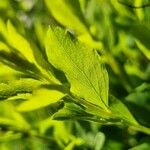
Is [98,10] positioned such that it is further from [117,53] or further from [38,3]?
[38,3]

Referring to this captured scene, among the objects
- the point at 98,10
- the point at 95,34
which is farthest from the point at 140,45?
the point at 98,10

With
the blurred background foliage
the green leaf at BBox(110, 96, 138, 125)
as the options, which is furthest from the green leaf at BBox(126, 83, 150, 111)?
the green leaf at BBox(110, 96, 138, 125)

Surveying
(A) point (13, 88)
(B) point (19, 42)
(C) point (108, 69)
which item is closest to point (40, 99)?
(A) point (13, 88)

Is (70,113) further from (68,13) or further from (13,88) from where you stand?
(68,13)

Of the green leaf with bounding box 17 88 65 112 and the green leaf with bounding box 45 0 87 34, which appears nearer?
the green leaf with bounding box 17 88 65 112

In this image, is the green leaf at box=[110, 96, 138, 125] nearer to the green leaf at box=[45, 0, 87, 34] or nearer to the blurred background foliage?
the blurred background foliage
